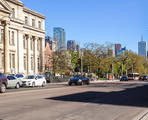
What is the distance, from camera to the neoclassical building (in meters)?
57.1

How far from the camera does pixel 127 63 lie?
120 meters

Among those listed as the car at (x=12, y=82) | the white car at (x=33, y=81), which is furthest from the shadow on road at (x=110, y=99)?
the white car at (x=33, y=81)

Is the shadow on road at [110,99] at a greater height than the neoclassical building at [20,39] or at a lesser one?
lesser

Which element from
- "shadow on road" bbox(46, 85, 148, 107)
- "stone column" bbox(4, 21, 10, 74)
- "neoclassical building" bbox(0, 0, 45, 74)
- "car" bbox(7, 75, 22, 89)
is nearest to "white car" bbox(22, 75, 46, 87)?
"car" bbox(7, 75, 22, 89)

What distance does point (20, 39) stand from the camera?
63906 millimetres

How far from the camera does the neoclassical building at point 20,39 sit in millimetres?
57125

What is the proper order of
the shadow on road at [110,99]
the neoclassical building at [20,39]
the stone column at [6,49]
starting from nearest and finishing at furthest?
the shadow on road at [110,99], the stone column at [6,49], the neoclassical building at [20,39]

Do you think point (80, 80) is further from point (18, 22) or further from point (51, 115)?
point (51, 115)

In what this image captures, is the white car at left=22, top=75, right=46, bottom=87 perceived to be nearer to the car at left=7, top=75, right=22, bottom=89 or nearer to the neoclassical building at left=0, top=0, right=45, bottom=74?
the car at left=7, top=75, right=22, bottom=89

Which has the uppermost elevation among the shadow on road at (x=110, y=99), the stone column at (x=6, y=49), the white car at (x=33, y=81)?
the stone column at (x=6, y=49)

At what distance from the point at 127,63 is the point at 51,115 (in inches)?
4362

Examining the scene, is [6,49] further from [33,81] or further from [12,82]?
[12,82]

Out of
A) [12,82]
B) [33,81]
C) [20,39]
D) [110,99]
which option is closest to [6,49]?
[20,39]

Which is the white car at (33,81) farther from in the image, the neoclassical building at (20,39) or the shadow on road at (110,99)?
the shadow on road at (110,99)
